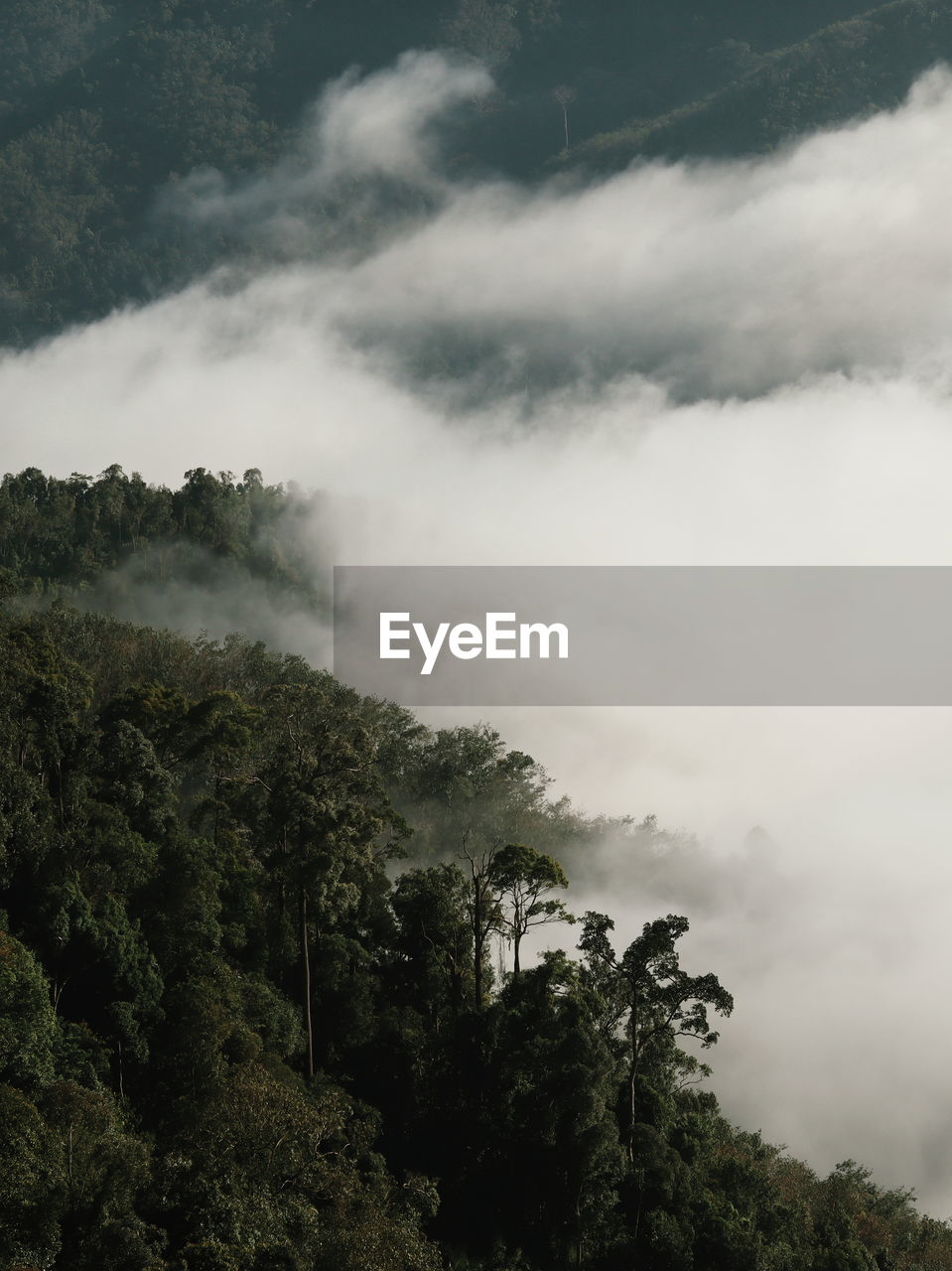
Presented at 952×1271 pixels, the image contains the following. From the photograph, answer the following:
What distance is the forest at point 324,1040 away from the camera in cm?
2784

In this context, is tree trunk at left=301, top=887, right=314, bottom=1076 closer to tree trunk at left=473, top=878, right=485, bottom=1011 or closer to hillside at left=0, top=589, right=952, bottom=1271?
hillside at left=0, top=589, right=952, bottom=1271

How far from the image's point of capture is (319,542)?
122 metres

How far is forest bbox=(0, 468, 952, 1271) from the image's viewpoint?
91.4 feet

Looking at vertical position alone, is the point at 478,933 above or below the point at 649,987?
above

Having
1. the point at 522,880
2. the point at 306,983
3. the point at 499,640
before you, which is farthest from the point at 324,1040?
the point at 499,640

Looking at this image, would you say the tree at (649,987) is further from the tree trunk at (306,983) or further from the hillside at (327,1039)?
the tree trunk at (306,983)

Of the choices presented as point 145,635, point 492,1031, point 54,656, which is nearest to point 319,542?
point 145,635

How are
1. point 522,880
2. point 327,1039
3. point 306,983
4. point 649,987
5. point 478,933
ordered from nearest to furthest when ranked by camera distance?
point 649,987 < point 306,983 < point 327,1039 < point 522,880 < point 478,933

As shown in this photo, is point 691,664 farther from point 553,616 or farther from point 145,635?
point 145,635

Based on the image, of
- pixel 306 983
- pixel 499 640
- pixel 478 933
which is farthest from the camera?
pixel 499 640

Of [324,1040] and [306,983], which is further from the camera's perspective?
[324,1040]

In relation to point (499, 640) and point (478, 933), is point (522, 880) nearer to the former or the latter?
point (478, 933)

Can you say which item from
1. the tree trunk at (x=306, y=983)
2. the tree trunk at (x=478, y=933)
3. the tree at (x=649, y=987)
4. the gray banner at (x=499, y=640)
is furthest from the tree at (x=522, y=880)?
the gray banner at (x=499, y=640)

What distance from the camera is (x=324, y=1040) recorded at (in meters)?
41.2
